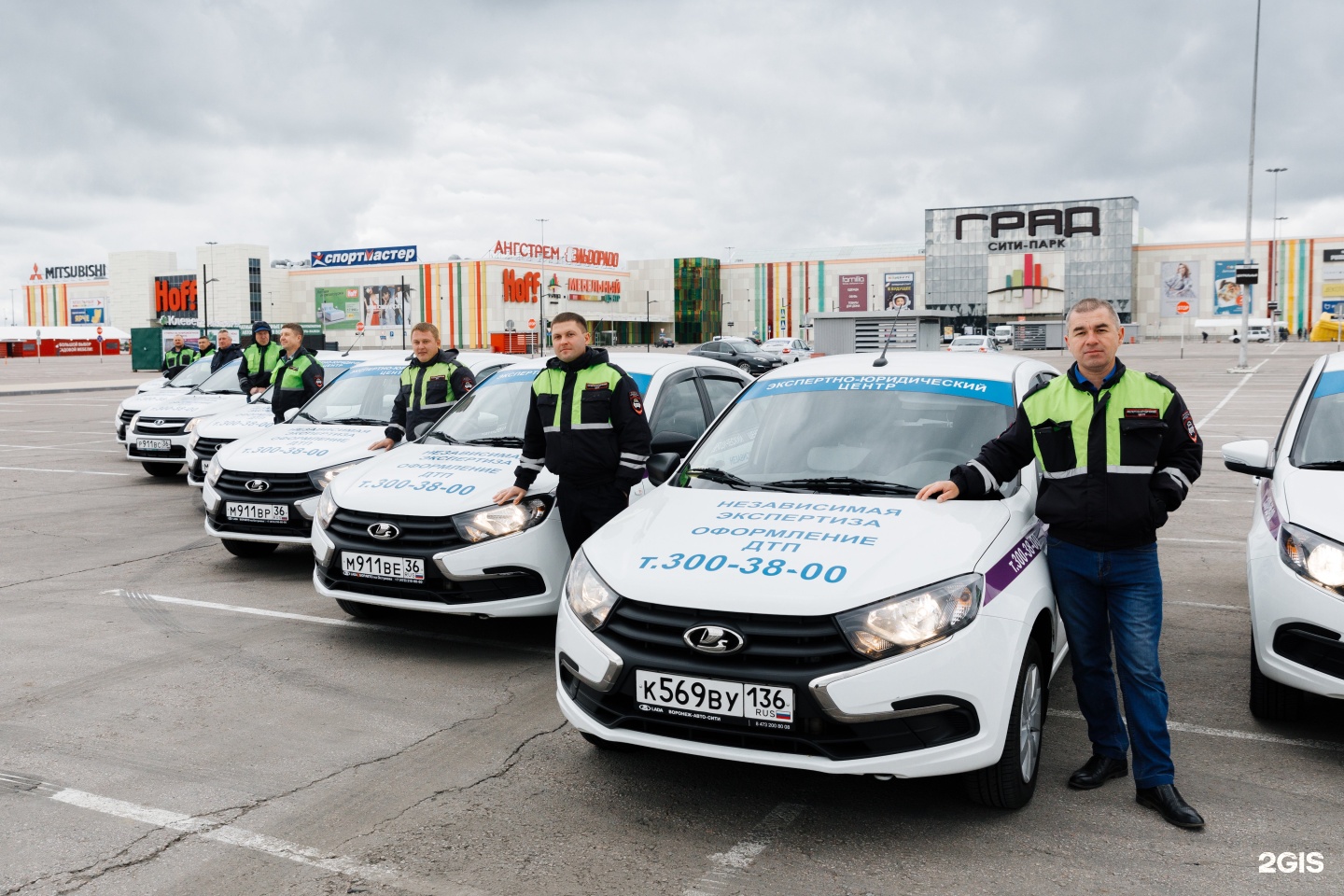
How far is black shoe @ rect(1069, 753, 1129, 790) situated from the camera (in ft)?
13.3

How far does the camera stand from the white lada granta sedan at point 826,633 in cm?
348

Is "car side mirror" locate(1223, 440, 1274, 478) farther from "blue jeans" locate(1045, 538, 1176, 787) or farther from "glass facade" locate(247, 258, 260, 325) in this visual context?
"glass facade" locate(247, 258, 260, 325)

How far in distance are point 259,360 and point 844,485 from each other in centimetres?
998

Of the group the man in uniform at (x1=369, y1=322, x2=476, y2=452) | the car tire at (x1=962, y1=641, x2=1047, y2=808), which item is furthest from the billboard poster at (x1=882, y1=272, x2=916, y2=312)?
the car tire at (x1=962, y1=641, x2=1047, y2=808)

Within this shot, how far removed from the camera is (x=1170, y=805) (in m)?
3.78

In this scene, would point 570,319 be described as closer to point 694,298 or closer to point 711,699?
point 711,699

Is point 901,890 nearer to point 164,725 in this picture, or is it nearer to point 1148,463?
point 1148,463

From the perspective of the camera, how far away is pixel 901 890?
10.9 feet

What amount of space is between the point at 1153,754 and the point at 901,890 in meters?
1.15

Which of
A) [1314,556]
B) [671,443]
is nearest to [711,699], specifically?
[1314,556]

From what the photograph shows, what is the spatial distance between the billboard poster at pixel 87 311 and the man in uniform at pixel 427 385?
133703 mm

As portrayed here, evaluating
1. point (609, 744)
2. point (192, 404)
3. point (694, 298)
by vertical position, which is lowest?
point (609, 744)

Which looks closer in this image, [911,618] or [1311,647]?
[911,618]

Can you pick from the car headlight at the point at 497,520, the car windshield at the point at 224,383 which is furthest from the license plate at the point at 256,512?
the car windshield at the point at 224,383
